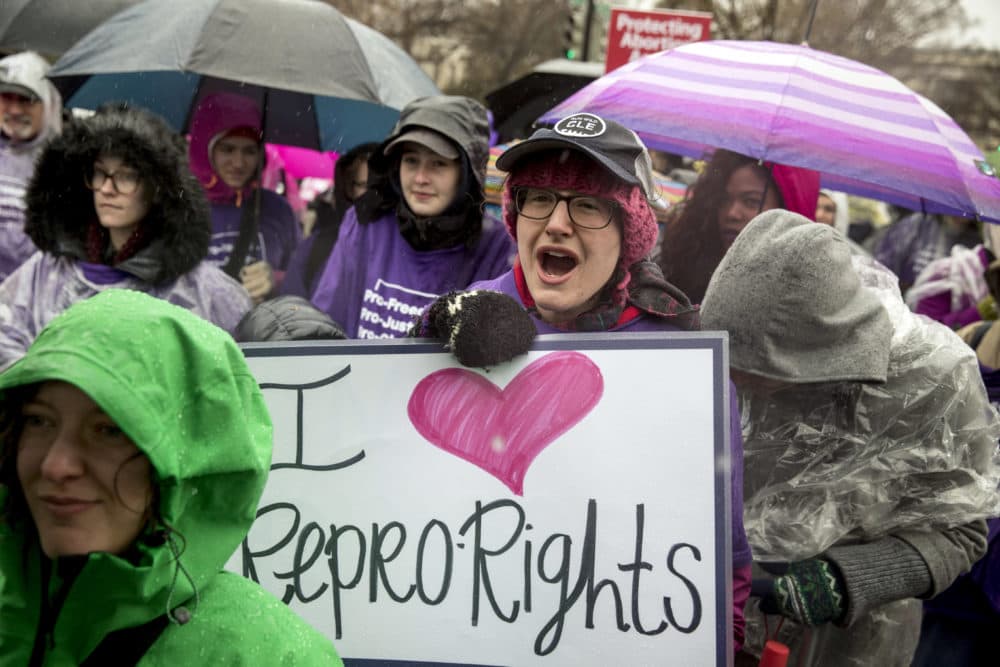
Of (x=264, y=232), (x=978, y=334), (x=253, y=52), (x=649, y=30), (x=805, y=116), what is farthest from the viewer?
(x=649, y=30)

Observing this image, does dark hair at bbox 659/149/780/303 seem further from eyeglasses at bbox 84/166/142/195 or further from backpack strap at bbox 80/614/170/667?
backpack strap at bbox 80/614/170/667

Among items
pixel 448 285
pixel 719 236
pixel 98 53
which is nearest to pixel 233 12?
pixel 98 53

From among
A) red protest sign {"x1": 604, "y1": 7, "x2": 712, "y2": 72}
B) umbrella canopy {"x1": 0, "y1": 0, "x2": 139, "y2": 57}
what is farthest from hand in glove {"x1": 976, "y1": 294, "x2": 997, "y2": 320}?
red protest sign {"x1": 604, "y1": 7, "x2": 712, "y2": 72}

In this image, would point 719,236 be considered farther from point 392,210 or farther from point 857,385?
point 857,385

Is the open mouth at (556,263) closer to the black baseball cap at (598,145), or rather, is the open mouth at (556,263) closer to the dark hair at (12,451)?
the black baseball cap at (598,145)

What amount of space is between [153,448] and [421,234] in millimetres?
2419

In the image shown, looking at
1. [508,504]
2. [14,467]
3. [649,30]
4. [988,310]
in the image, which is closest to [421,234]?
[508,504]

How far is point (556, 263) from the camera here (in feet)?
8.36

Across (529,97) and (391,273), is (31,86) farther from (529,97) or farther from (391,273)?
(529,97)

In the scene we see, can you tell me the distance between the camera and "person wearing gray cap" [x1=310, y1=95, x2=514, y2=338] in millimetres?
3826

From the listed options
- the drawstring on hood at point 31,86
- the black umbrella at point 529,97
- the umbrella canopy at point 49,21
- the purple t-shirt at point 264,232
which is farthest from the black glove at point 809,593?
the black umbrella at point 529,97

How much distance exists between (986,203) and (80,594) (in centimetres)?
311

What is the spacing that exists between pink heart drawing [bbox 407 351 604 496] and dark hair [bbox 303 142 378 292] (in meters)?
3.44

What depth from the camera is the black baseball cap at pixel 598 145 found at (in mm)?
2430
